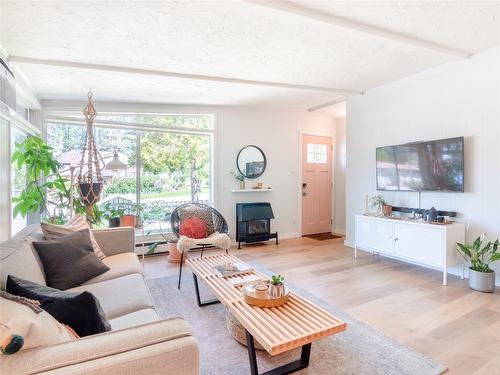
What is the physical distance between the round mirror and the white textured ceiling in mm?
1437

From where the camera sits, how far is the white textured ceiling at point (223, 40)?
2160mm

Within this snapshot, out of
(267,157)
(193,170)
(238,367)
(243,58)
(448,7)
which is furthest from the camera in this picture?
(267,157)

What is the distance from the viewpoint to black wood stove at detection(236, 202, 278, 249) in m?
4.86

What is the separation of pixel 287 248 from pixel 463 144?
2.77 meters

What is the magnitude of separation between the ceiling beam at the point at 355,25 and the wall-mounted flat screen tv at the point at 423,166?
103 centimetres

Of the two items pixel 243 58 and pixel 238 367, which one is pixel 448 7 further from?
pixel 238 367

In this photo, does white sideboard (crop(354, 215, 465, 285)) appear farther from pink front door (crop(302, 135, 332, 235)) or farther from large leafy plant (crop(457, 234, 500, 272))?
pink front door (crop(302, 135, 332, 235))

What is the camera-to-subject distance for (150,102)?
4516mm

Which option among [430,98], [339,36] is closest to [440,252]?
[430,98]

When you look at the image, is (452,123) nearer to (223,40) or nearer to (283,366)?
(223,40)

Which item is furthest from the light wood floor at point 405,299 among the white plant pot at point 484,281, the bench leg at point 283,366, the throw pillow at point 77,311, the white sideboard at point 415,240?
the throw pillow at point 77,311

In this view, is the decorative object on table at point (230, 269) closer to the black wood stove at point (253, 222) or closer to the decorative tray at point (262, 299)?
the decorative tray at point (262, 299)

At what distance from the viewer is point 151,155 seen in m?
4.61

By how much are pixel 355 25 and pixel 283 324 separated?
2382mm
